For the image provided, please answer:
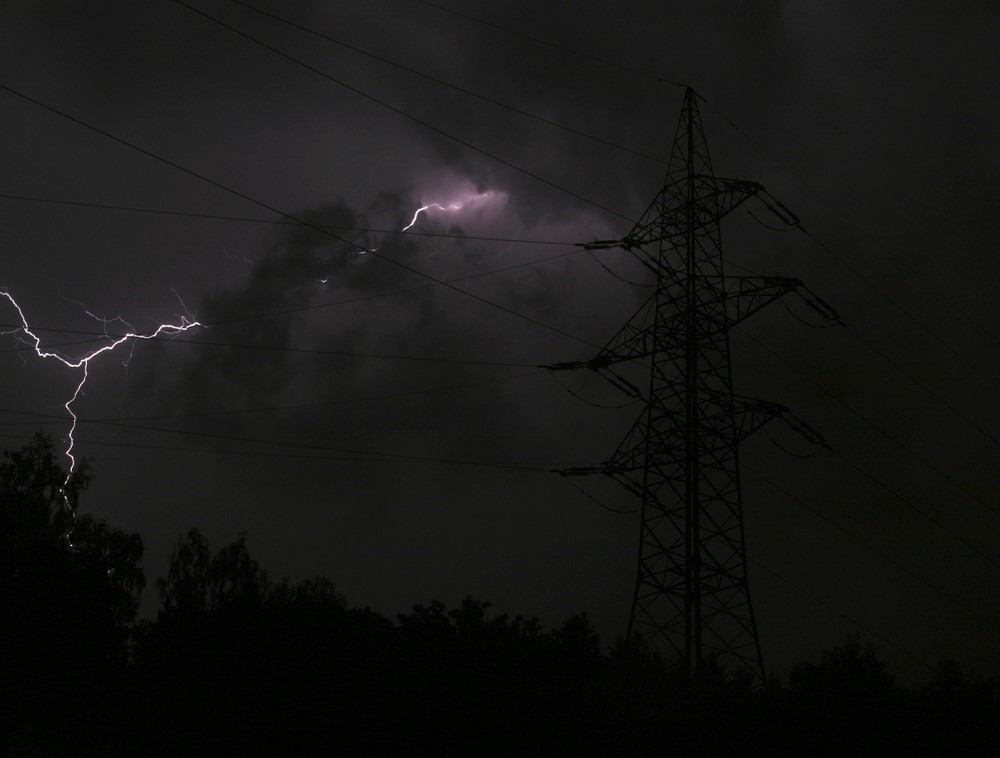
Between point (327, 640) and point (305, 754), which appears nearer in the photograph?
point (305, 754)

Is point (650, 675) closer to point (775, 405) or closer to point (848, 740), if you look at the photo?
point (848, 740)

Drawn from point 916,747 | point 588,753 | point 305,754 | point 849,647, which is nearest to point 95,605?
point 305,754

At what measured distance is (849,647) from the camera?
6712cm

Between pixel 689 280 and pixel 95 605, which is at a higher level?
pixel 689 280

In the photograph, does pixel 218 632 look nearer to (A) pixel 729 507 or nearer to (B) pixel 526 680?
(B) pixel 526 680

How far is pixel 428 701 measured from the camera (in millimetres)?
15414

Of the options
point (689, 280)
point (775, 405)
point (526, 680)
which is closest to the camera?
point (526, 680)

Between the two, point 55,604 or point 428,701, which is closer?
point 428,701

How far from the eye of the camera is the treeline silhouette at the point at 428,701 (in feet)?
48.7

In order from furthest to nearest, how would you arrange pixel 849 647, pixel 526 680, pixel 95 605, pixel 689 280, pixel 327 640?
pixel 849 647, pixel 95 605, pixel 689 280, pixel 327 640, pixel 526 680

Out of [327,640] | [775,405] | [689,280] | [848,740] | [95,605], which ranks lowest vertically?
[848,740]

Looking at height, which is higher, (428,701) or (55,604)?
(55,604)

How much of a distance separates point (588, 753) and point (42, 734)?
9436mm

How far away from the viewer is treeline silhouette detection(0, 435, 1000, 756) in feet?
48.7
